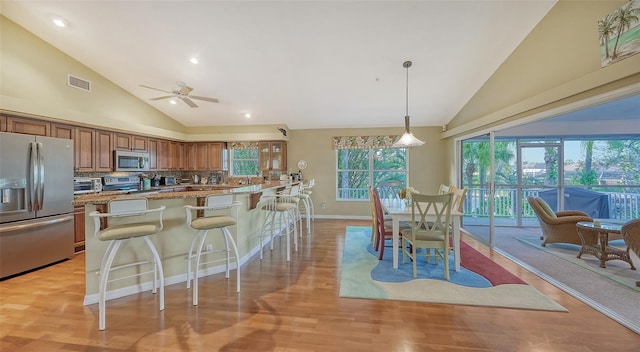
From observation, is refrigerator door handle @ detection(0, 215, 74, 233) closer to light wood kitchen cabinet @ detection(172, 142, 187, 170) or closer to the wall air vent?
the wall air vent

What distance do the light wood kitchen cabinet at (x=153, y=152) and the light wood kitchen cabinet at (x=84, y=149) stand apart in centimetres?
116

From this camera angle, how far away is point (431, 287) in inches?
104

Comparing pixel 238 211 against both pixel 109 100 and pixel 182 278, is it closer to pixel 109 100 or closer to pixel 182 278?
pixel 182 278

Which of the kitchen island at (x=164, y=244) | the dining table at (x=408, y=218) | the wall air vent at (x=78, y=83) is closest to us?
the kitchen island at (x=164, y=244)

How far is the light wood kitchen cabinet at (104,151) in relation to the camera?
4.33 metres

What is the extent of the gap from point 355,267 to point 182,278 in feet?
7.03

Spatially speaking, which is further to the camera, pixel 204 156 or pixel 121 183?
pixel 204 156

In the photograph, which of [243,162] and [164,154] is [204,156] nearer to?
[164,154]

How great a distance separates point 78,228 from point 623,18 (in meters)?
7.02

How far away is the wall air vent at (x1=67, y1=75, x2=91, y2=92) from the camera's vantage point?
3897mm

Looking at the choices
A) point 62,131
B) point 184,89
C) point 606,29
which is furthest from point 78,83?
point 606,29

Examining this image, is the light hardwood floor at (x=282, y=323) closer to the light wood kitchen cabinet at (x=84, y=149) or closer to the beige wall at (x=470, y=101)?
the light wood kitchen cabinet at (x=84, y=149)

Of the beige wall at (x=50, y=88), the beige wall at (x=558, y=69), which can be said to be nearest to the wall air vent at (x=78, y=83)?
the beige wall at (x=50, y=88)

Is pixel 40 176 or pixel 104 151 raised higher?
pixel 104 151
